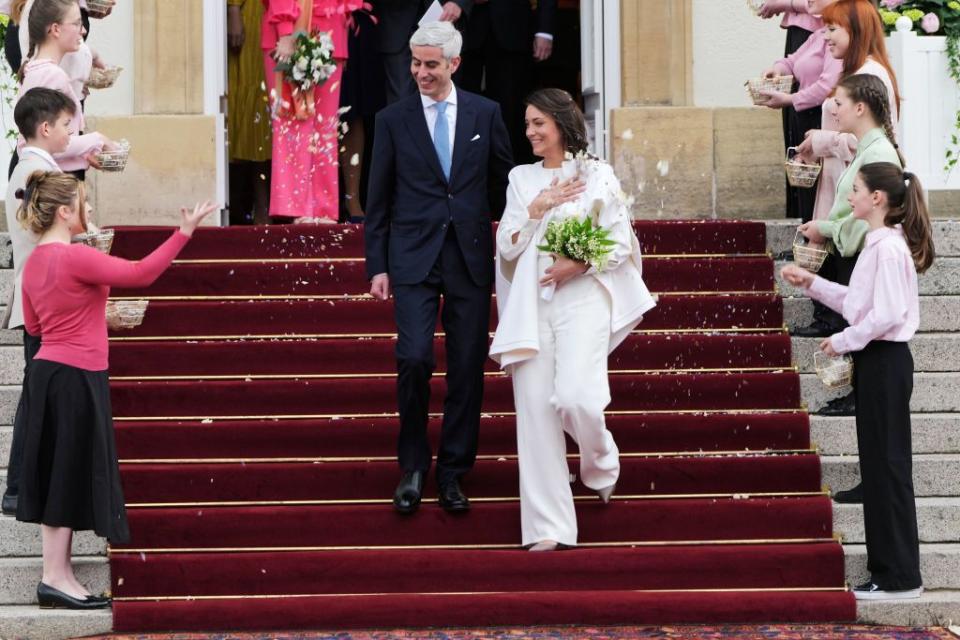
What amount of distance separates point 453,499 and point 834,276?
2.39 metres

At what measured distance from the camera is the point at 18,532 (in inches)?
311

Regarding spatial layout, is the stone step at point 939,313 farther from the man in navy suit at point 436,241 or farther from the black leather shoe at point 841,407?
the man in navy suit at point 436,241

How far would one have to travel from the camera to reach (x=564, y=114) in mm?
7727

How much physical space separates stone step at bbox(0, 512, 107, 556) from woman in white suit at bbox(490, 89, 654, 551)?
1.81 metres

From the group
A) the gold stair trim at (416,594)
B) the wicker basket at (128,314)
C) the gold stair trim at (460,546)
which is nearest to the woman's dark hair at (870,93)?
the gold stair trim at (460,546)

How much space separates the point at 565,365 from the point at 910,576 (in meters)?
1.61

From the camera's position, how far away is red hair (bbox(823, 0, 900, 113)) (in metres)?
8.81

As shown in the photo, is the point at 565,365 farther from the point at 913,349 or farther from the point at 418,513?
the point at 913,349

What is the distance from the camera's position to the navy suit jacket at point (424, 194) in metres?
7.84

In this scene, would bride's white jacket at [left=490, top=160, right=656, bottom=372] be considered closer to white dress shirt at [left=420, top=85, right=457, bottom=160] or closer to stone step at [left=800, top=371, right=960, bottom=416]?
white dress shirt at [left=420, top=85, right=457, bottom=160]

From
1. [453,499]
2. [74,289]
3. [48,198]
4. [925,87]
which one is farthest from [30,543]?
[925,87]

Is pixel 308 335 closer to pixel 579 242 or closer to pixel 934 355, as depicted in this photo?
pixel 579 242

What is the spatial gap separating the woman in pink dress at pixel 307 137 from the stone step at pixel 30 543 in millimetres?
3875

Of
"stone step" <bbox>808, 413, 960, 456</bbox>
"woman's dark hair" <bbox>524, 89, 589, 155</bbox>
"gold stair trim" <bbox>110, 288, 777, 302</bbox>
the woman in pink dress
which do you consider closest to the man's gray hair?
"woman's dark hair" <bbox>524, 89, 589, 155</bbox>
